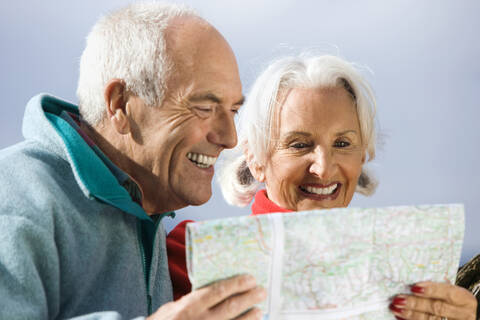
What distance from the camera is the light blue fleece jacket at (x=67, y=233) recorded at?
128cm

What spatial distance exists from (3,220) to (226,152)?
1.42 metres

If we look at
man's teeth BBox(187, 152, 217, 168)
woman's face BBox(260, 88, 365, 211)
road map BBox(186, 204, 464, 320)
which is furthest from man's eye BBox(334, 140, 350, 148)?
road map BBox(186, 204, 464, 320)

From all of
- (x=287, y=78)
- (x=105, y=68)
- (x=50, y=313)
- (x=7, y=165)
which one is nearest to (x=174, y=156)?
(x=105, y=68)

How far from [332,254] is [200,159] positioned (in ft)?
2.26

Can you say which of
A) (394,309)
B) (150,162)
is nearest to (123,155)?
(150,162)

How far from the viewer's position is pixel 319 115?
2129 mm


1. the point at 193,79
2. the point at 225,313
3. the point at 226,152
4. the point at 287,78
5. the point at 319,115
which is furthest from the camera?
the point at 226,152

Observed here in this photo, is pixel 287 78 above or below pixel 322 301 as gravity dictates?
above

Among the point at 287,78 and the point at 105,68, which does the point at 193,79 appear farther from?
the point at 287,78

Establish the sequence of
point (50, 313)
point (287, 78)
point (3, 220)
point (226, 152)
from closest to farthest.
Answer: point (3, 220)
point (50, 313)
point (287, 78)
point (226, 152)

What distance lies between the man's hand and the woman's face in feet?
3.27

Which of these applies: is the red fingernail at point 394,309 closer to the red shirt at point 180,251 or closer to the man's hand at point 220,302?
the man's hand at point 220,302

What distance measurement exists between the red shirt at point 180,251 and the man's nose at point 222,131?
1.74 feet

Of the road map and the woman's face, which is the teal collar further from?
the woman's face
